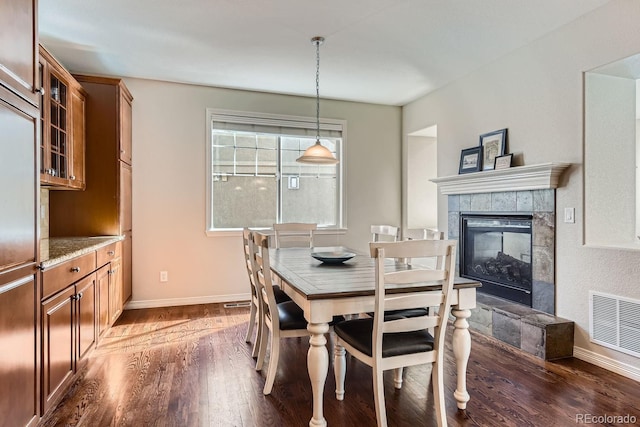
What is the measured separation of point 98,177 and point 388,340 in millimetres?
3053

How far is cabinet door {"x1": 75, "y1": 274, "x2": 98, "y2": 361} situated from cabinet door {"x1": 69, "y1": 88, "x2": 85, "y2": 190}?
985 millimetres

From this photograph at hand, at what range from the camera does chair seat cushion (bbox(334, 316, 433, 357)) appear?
183 cm

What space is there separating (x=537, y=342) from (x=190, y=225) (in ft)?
11.8

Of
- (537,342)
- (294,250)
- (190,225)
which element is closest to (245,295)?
(190,225)

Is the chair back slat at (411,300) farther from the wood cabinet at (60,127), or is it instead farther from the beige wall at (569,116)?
the wood cabinet at (60,127)

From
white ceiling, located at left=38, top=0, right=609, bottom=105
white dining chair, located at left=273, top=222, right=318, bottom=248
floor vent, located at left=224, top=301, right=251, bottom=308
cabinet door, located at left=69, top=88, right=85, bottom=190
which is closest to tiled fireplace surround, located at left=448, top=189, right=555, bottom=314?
white ceiling, located at left=38, top=0, right=609, bottom=105

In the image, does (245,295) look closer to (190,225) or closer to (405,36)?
(190,225)

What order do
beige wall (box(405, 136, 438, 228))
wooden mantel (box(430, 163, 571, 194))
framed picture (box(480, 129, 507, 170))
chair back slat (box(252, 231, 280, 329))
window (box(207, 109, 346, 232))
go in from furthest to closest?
1. beige wall (box(405, 136, 438, 228))
2. window (box(207, 109, 346, 232))
3. framed picture (box(480, 129, 507, 170))
4. wooden mantel (box(430, 163, 571, 194))
5. chair back slat (box(252, 231, 280, 329))

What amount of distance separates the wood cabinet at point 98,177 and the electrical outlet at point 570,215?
389cm

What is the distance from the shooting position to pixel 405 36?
10.2ft

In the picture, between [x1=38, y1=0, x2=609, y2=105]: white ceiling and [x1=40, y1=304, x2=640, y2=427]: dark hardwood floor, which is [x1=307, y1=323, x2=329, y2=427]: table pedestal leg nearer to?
[x1=40, y1=304, x2=640, y2=427]: dark hardwood floor

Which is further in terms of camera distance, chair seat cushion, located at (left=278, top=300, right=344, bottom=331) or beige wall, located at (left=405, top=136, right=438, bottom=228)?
beige wall, located at (left=405, top=136, right=438, bottom=228)

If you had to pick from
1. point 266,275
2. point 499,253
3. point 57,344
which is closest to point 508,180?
point 499,253

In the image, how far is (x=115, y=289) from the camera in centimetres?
337
